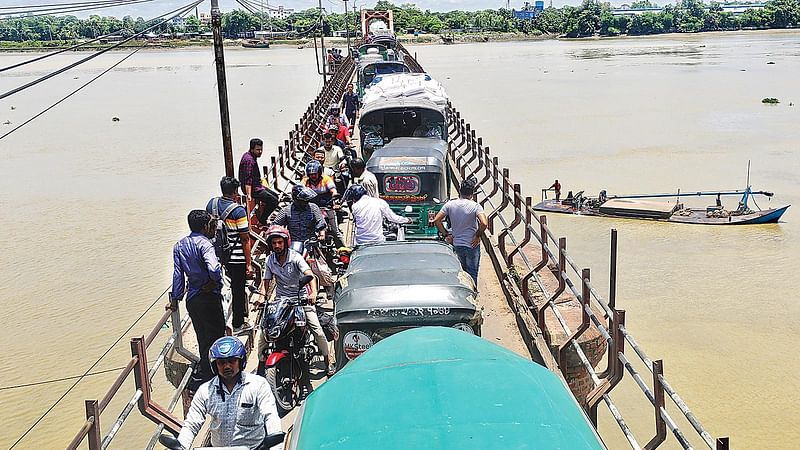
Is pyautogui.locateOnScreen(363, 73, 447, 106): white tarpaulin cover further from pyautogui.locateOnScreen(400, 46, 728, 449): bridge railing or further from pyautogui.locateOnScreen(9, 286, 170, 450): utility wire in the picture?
pyautogui.locateOnScreen(9, 286, 170, 450): utility wire

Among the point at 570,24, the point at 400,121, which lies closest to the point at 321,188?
the point at 400,121

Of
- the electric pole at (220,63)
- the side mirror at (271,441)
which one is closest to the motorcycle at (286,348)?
the side mirror at (271,441)

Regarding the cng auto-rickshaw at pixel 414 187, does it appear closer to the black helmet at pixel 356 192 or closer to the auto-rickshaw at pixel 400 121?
the black helmet at pixel 356 192

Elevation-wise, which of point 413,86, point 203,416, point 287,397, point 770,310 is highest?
point 413,86

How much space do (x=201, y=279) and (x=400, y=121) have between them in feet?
34.4

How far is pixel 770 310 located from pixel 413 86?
27.3 ft

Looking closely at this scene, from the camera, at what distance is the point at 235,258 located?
7.54m

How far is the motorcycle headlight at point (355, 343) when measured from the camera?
241 inches

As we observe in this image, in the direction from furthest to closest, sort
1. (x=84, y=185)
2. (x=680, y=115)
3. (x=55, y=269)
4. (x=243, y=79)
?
(x=243, y=79)
(x=680, y=115)
(x=84, y=185)
(x=55, y=269)

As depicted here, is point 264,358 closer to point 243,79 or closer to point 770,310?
point 770,310

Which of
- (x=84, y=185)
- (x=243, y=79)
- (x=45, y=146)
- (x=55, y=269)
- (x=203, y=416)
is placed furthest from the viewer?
(x=243, y=79)

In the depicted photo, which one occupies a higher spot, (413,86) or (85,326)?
(413,86)

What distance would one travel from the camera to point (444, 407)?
3.35 m

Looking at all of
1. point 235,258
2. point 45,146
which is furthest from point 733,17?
point 235,258
